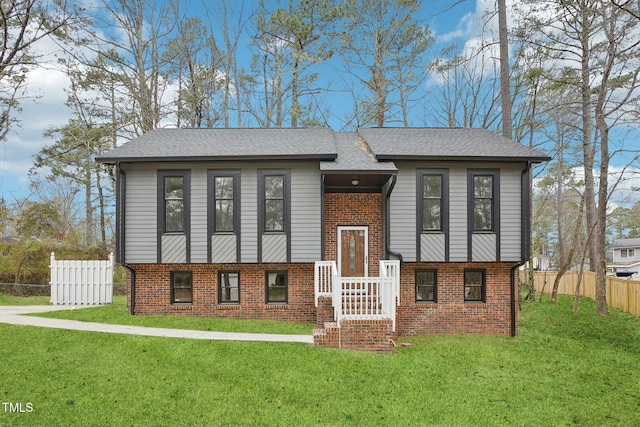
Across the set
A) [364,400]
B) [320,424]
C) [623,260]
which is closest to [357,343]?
[364,400]

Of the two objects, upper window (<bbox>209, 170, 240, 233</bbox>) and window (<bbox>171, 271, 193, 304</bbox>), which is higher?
upper window (<bbox>209, 170, 240, 233</bbox>)

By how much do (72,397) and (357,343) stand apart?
516cm

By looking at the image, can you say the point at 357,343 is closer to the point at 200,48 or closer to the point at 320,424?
the point at 320,424

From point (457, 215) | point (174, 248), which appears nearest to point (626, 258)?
point (457, 215)

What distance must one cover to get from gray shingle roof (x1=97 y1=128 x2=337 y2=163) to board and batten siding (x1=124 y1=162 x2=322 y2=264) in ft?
1.18

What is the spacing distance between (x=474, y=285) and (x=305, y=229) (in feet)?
16.3

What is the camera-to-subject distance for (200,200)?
1001 centimetres

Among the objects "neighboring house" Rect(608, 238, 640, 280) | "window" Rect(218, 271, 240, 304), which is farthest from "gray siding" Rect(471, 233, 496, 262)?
"neighboring house" Rect(608, 238, 640, 280)

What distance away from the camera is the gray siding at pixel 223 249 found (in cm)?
994

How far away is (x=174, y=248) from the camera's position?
9.93 m

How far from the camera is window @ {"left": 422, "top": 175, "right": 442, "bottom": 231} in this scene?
33.0 ft

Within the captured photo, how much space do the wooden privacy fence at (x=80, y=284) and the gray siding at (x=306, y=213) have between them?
21.2ft

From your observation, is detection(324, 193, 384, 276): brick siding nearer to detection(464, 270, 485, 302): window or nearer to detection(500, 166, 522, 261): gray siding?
detection(464, 270, 485, 302): window

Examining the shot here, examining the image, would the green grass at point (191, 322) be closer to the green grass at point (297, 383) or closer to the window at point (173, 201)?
the green grass at point (297, 383)
